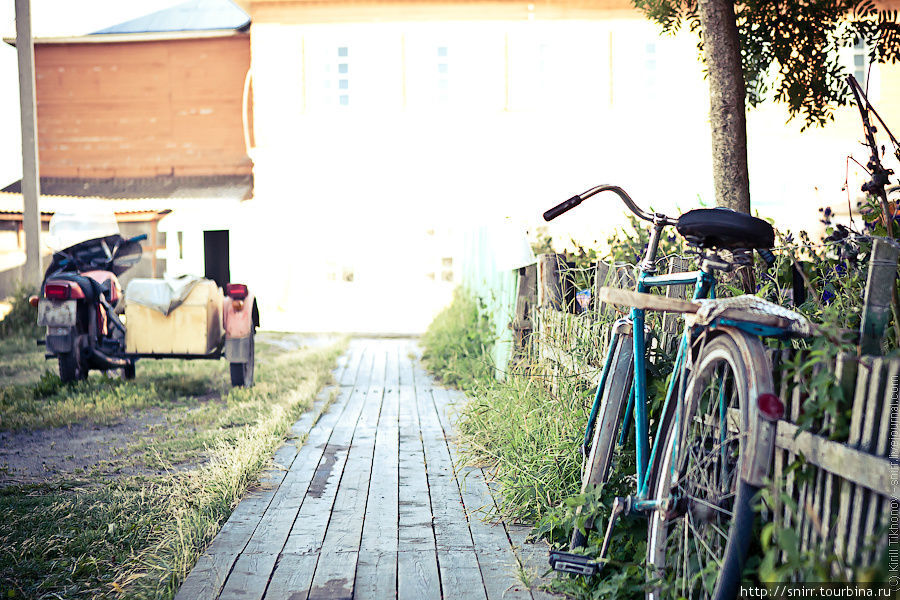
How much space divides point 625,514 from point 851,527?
1.11m

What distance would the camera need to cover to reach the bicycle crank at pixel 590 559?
9.27 feet

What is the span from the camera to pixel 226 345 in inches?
301

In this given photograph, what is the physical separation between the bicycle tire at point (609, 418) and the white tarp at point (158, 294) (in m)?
5.02

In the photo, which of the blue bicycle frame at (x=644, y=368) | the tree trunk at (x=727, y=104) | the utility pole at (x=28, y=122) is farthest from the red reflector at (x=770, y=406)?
the utility pole at (x=28, y=122)

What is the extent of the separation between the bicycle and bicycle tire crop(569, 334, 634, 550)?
0.27 ft

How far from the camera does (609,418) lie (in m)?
3.11

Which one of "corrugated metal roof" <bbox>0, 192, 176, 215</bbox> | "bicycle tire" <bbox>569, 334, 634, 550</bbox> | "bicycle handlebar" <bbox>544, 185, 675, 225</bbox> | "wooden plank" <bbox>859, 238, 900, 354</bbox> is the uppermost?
"corrugated metal roof" <bbox>0, 192, 176, 215</bbox>

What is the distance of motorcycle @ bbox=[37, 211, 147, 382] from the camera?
23.8ft

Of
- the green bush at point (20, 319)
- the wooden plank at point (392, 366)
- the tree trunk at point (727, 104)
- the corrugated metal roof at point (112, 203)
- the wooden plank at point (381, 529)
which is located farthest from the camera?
the corrugated metal roof at point (112, 203)

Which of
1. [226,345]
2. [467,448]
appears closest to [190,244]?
[226,345]

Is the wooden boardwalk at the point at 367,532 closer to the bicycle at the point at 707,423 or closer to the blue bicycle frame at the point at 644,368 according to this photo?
the bicycle at the point at 707,423

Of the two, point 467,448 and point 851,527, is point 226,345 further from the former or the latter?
point 851,527

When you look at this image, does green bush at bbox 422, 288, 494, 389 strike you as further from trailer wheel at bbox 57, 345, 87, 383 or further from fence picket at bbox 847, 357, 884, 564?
fence picket at bbox 847, 357, 884, 564

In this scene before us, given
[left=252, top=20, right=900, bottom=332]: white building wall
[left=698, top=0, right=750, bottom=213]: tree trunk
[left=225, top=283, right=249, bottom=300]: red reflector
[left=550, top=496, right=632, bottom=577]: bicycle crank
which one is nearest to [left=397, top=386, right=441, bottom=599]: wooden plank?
[left=550, top=496, right=632, bottom=577]: bicycle crank
